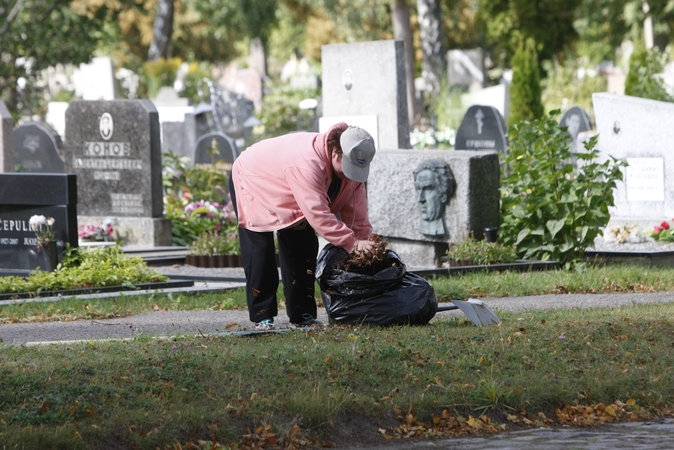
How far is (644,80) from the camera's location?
A: 20.5m

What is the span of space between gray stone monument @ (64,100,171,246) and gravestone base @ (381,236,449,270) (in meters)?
3.47

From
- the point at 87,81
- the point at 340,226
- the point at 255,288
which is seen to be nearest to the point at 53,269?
the point at 255,288

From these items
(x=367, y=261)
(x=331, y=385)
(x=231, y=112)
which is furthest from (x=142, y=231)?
(x=231, y=112)

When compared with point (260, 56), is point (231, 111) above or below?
below

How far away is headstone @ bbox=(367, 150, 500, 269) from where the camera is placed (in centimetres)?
1117

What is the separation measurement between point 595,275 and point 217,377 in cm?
561

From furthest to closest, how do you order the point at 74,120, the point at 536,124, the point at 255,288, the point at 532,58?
the point at 532,58
the point at 74,120
the point at 536,124
the point at 255,288

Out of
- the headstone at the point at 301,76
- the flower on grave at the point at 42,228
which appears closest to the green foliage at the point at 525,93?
the headstone at the point at 301,76

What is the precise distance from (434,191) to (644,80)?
424 inches

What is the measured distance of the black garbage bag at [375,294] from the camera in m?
6.86

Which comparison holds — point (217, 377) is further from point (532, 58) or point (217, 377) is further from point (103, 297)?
point (532, 58)

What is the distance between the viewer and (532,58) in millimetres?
25859

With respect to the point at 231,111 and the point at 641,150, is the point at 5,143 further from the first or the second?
the point at 231,111

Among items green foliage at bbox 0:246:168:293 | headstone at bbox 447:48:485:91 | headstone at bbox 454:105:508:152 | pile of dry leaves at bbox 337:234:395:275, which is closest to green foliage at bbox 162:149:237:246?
green foliage at bbox 0:246:168:293
